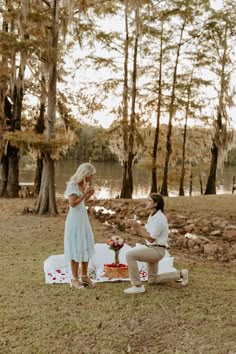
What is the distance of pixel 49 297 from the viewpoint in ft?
15.4

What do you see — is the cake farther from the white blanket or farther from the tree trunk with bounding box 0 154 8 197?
the tree trunk with bounding box 0 154 8 197

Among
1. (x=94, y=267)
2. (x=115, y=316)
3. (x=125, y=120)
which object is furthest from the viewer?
(x=125, y=120)

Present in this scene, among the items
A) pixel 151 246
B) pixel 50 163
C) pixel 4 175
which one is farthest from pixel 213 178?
pixel 151 246

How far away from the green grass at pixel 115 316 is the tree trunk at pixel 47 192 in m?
5.03

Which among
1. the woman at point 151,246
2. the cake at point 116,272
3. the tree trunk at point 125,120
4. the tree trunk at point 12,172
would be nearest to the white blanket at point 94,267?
the cake at point 116,272

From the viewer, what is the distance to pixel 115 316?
415cm

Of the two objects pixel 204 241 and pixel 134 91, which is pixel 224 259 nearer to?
pixel 204 241

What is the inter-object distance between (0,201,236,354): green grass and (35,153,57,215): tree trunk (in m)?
5.03

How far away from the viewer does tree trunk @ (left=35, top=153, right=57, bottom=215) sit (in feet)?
36.1

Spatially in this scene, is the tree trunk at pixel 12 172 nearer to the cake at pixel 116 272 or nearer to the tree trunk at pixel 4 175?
the tree trunk at pixel 4 175

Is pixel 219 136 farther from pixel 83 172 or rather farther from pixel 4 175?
pixel 83 172

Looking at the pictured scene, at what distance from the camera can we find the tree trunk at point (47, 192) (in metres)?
11.0

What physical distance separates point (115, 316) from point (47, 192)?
23.7ft

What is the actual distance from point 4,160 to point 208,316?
492 inches
